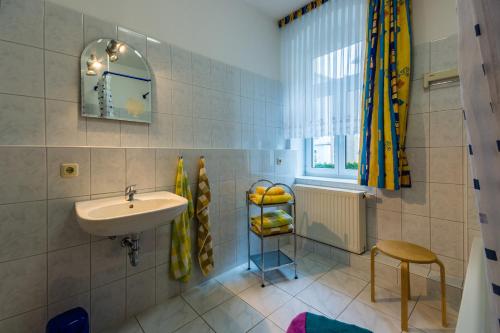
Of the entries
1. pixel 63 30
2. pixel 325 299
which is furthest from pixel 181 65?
pixel 325 299

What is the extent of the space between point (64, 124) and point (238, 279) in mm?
1725

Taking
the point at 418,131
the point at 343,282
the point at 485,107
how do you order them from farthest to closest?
the point at 343,282, the point at 418,131, the point at 485,107

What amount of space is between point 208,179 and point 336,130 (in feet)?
4.32

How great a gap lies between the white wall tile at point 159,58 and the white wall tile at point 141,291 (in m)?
1.47

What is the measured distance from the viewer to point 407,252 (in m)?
1.43

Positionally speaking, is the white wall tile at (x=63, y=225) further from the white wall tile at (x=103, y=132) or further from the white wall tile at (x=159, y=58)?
the white wall tile at (x=159, y=58)

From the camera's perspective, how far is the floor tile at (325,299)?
157 centimetres

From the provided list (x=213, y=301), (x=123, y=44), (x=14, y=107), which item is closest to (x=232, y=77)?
(x=123, y=44)

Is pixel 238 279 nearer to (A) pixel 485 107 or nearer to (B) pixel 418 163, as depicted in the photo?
(B) pixel 418 163

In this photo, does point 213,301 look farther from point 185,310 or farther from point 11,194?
point 11,194

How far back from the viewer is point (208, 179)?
189cm

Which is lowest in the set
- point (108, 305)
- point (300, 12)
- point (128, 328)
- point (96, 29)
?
point (128, 328)

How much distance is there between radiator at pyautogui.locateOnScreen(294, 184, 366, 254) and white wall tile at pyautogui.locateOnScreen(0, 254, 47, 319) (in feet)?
6.97

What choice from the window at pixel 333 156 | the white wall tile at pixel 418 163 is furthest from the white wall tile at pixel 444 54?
the window at pixel 333 156
